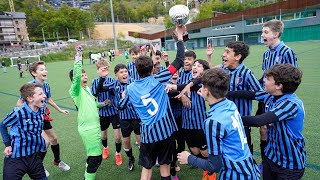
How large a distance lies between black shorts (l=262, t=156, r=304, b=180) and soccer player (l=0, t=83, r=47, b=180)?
9.40 ft

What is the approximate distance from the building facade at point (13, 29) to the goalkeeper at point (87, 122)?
338 feet

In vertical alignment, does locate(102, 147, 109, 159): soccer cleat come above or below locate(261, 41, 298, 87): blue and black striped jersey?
below

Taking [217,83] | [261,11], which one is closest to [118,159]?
[217,83]

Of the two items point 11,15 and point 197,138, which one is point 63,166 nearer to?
point 197,138

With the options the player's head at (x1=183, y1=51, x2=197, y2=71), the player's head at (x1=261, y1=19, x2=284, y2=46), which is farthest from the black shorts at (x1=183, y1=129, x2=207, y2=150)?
the player's head at (x1=261, y1=19, x2=284, y2=46)

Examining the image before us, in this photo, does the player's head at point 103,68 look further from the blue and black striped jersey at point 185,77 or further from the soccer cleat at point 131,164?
the soccer cleat at point 131,164

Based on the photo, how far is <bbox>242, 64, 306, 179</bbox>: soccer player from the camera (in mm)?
2322

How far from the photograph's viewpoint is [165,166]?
10.5 ft

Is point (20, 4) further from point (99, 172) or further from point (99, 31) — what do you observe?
point (99, 172)

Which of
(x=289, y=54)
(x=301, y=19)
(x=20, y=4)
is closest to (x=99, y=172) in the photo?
(x=289, y=54)

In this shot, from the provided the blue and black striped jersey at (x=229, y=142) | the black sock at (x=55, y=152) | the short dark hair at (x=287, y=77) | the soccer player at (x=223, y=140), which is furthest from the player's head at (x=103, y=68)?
the short dark hair at (x=287, y=77)

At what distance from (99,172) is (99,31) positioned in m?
113

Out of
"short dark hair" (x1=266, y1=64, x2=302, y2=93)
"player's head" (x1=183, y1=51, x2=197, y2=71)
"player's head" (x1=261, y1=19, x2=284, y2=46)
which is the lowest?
"short dark hair" (x1=266, y1=64, x2=302, y2=93)

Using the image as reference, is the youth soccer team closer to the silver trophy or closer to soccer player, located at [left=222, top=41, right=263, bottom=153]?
soccer player, located at [left=222, top=41, right=263, bottom=153]
